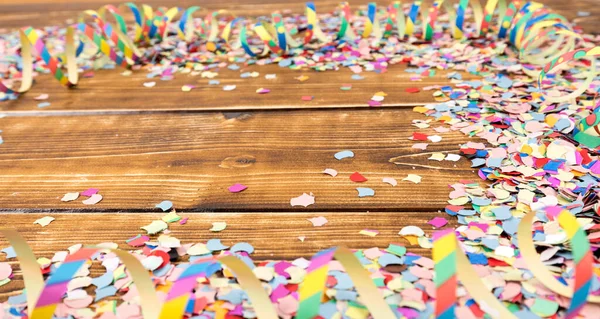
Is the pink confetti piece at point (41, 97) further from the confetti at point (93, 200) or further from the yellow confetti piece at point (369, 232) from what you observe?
the yellow confetti piece at point (369, 232)

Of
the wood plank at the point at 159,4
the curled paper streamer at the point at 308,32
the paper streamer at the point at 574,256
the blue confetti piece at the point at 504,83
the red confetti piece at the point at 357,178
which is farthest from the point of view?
the wood plank at the point at 159,4

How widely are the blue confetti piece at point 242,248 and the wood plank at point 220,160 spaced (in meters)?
0.07

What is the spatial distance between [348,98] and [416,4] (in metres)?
0.33

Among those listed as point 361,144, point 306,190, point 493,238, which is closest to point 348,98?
point 361,144

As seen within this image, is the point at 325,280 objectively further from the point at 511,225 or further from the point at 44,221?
the point at 44,221

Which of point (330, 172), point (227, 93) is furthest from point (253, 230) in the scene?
point (227, 93)

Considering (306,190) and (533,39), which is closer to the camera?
(306,190)

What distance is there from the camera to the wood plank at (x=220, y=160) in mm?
611

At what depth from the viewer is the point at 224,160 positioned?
0.69 m

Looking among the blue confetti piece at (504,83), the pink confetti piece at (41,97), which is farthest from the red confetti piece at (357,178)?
the pink confetti piece at (41,97)

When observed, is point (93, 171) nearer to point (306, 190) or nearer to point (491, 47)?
point (306, 190)

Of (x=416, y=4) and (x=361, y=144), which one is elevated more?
(x=416, y=4)

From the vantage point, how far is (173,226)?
0.57 m

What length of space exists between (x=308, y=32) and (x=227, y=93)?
256 mm
